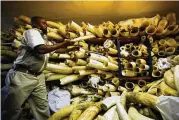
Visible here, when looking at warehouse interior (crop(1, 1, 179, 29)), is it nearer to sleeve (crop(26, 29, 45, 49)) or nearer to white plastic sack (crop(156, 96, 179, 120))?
sleeve (crop(26, 29, 45, 49))

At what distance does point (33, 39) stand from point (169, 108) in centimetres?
174

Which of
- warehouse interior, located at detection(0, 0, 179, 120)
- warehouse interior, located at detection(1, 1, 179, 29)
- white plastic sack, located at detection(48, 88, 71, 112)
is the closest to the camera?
warehouse interior, located at detection(0, 0, 179, 120)

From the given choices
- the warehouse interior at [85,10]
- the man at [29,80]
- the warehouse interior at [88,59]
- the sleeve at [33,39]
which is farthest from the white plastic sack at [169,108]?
the warehouse interior at [85,10]

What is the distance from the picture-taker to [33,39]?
3.09 metres

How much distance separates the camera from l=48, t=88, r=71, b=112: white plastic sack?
368cm

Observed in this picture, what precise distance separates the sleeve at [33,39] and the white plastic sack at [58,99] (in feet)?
3.33

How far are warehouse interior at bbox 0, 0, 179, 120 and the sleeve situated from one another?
12 mm

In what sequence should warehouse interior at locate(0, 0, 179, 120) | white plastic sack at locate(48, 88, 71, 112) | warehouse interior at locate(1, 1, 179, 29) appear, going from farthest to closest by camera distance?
warehouse interior at locate(1, 1, 179, 29)
white plastic sack at locate(48, 88, 71, 112)
warehouse interior at locate(0, 0, 179, 120)

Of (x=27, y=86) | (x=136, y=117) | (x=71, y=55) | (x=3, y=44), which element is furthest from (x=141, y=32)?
(x=3, y=44)

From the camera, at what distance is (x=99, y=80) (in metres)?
4.00

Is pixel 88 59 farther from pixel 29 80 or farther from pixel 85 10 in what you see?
pixel 85 10

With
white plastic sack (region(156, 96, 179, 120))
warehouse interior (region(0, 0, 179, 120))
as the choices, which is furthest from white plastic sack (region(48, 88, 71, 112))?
white plastic sack (region(156, 96, 179, 120))

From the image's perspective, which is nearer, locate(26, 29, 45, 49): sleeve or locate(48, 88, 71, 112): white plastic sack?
locate(26, 29, 45, 49): sleeve

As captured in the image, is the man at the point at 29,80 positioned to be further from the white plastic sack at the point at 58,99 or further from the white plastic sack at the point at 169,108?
the white plastic sack at the point at 169,108
